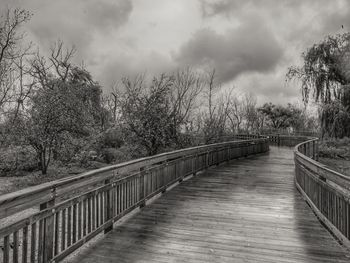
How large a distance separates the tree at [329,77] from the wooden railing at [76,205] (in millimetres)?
11759

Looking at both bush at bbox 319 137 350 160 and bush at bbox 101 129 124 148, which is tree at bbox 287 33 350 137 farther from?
bush at bbox 101 129 124 148

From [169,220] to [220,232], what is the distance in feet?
3.54

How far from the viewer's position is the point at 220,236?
530 centimetres

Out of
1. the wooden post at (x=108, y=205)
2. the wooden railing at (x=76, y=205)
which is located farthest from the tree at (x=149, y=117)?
the wooden post at (x=108, y=205)

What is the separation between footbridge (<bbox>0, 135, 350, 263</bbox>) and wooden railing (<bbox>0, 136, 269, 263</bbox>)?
12 mm

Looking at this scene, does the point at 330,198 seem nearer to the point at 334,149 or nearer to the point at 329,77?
the point at 329,77

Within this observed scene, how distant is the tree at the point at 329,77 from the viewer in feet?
60.5

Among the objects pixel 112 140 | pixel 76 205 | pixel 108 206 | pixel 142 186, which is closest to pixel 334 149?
pixel 112 140

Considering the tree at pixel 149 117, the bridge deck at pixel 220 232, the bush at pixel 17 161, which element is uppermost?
the tree at pixel 149 117

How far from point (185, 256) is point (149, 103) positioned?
14457mm

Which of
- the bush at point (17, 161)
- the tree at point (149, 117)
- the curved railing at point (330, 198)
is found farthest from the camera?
the tree at point (149, 117)

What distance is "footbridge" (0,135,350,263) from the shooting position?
380 cm

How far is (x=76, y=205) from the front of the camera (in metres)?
4.45

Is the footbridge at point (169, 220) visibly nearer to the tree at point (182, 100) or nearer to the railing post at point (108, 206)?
the railing post at point (108, 206)
